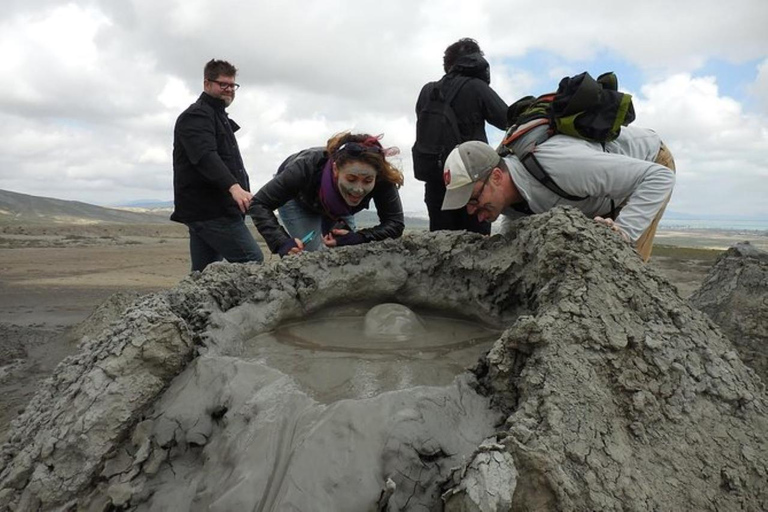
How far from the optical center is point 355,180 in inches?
118

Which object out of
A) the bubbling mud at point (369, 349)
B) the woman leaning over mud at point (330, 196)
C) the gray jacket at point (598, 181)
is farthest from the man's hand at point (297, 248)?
the gray jacket at point (598, 181)

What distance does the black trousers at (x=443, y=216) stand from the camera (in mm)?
3400

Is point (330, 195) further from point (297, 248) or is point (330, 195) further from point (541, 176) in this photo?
point (541, 176)

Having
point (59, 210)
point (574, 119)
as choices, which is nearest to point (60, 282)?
point (574, 119)

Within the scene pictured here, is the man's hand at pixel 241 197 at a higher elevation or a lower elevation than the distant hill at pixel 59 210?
higher

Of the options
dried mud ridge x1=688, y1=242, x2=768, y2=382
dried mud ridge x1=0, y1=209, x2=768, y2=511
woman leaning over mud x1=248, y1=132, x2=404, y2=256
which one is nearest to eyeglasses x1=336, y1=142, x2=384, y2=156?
woman leaning over mud x1=248, y1=132, x2=404, y2=256

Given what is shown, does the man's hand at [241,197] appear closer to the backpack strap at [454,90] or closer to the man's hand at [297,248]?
the man's hand at [297,248]

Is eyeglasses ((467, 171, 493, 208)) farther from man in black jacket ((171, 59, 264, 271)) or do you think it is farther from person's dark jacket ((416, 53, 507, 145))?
man in black jacket ((171, 59, 264, 271))

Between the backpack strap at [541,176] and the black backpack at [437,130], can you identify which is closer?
the backpack strap at [541,176]

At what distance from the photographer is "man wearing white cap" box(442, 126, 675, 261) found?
219cm

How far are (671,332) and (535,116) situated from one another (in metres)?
1.09

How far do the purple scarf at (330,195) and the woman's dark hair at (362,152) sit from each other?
96 mm

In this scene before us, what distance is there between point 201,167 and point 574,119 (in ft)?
6.93

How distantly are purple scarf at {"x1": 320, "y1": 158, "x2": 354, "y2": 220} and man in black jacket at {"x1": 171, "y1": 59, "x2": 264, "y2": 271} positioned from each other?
1.58 ft
